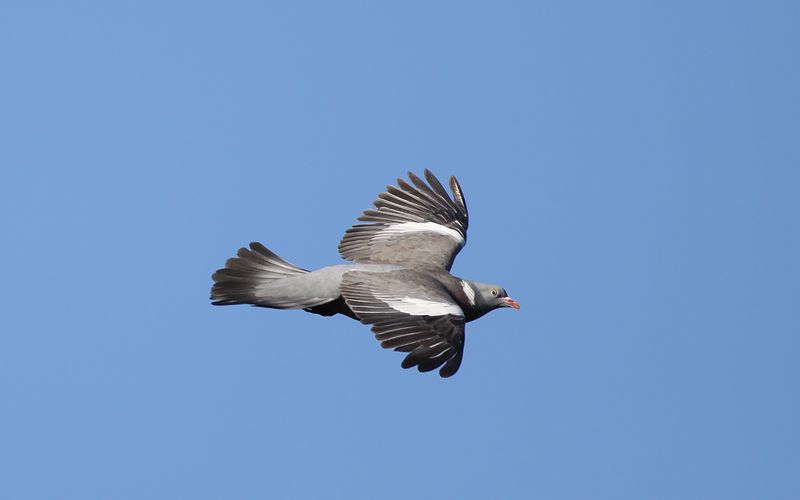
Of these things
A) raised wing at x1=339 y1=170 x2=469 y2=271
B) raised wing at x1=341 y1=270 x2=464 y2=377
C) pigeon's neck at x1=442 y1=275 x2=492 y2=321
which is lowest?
raised wing at x1=341 y1=270 x2=464 y2=377

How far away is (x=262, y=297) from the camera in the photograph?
1566cm

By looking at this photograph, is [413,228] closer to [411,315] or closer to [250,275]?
[250,275]

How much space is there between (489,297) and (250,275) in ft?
10.0

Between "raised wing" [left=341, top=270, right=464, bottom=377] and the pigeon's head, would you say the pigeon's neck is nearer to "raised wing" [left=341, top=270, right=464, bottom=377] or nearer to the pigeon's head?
the pigeon's head

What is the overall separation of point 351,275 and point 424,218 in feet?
10.5

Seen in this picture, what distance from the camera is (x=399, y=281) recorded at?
15.5 m

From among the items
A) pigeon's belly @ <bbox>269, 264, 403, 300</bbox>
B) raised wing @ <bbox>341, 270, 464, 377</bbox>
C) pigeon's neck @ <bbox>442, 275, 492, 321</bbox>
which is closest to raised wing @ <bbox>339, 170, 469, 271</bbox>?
pigeon's neck @ <bbox>442, 275, 492, 321</bbox>

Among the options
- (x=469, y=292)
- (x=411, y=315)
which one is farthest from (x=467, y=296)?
(x=411, y=315)

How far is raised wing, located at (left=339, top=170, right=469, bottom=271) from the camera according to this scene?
1720 centimetres

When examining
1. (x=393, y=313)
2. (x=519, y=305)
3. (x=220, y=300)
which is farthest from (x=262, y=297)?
(x=519, y=305)

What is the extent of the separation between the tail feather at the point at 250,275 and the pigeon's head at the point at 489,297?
2245 mm

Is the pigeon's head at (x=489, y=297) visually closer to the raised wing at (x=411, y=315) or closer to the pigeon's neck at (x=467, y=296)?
the pigeon's neck at (x=467, y=296)

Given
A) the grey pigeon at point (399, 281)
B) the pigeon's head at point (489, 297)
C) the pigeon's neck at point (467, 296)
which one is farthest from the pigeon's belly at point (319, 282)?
the pigeon's head at point (489, 297)

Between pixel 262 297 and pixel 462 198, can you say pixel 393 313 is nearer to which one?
pixel 262 297
